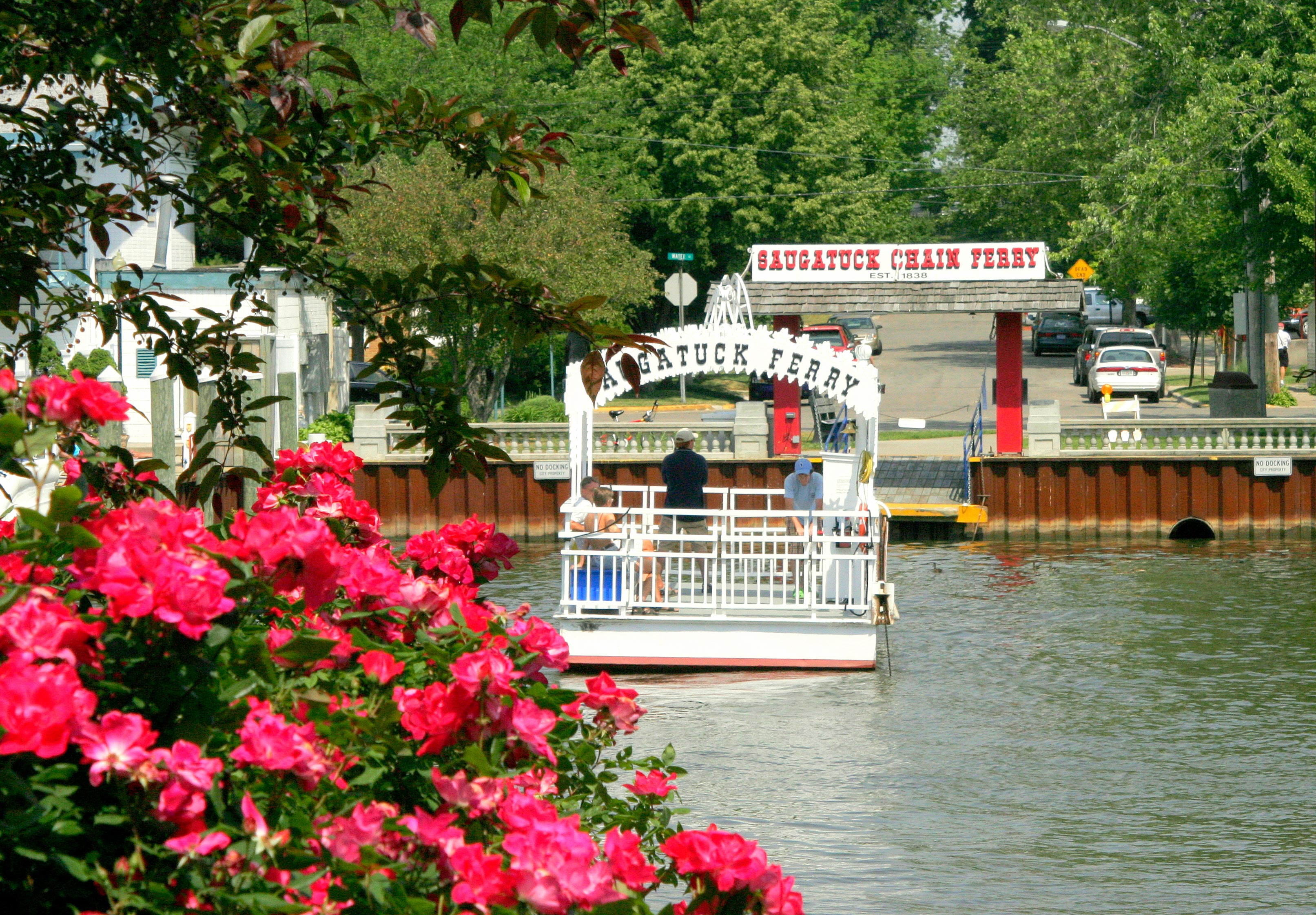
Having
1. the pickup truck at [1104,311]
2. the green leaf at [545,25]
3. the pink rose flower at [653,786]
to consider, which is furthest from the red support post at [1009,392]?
the pickup truck at [1104,311]

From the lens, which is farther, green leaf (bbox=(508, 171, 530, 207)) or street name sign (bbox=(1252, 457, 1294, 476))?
street name sign (bbox=(1252, 457, 1294, 476))

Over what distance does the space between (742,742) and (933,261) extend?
17798 mm

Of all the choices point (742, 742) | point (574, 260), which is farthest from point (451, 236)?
point (742, 742)

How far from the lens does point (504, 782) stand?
3.29 meters

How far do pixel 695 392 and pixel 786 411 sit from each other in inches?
878

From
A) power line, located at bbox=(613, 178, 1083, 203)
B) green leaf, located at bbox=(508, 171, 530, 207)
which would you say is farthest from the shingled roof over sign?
green leaf, located at bbox=(508, 171, 530, 207)

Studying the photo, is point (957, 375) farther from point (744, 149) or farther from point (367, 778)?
point (367, 778)

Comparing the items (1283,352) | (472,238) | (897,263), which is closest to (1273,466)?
(897,263)

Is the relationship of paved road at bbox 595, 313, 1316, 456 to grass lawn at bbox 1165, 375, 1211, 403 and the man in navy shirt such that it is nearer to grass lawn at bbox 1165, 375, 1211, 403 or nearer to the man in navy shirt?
→ grass lawn at bbox 1165, 375, 1211, 403

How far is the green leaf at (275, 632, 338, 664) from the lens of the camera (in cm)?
315

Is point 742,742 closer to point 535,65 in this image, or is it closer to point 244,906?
point 244,906

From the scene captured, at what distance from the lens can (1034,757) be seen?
43.3 feet

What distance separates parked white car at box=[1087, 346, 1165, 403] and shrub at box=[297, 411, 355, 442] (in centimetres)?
2264

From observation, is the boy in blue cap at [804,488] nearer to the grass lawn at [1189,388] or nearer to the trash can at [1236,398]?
the trash can at [1236,398]
